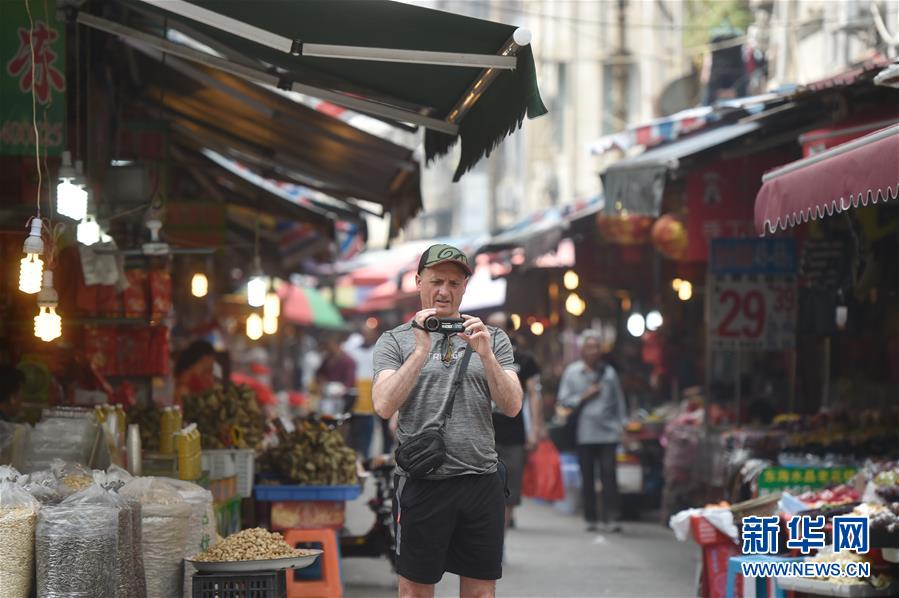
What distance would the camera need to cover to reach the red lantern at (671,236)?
49.4ft

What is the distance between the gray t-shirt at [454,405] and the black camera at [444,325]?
0.93ft

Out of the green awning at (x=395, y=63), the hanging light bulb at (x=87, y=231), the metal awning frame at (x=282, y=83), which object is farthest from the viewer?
the hanging light bulb at (x=87, y=231)

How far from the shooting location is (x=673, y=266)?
1892 centimetres

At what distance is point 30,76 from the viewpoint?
7836mm

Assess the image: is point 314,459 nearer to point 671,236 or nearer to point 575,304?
point 671,236

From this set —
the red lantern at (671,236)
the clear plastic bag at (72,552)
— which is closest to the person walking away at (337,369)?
the red lantern at (671,236)

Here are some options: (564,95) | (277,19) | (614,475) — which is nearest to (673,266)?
(614,475)

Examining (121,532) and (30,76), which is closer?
(121,532)

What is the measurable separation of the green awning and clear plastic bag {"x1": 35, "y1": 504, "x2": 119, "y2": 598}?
2450 mm

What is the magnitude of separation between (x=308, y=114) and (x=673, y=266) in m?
8.61

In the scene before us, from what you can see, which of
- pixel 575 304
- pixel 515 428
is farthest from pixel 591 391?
pixel 575 304

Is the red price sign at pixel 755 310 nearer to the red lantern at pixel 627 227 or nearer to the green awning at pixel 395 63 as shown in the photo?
the red lantern at pixel 627 227

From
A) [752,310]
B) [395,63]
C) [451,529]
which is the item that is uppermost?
[395,63]

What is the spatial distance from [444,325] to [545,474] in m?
11.0
